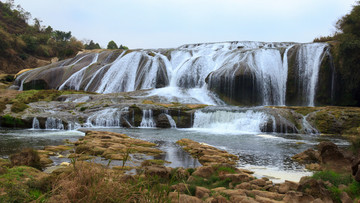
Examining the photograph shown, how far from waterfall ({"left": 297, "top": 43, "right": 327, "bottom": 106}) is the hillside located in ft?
134

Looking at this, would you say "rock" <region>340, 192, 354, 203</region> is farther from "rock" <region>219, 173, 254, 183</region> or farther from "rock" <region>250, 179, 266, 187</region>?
"rock" <region>219, 173, 254, 183</region>

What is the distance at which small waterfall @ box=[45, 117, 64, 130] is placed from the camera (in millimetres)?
19703

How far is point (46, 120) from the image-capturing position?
19750mm

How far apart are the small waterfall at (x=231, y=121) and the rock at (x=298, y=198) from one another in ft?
48.6

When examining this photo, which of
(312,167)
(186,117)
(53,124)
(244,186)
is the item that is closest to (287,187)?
(244,186)

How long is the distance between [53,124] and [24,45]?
42.9 meters

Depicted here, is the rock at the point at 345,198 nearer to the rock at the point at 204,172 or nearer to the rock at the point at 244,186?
the rock at the point at 244,186

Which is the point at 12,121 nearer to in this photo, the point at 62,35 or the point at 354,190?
the point at 354,190

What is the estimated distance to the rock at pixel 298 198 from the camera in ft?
17.8

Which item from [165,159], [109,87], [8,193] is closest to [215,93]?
[109,87]

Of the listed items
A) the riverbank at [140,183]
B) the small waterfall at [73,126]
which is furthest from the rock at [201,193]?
the small waterfall at [73,126]

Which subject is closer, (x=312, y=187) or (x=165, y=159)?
(x=312, y=187)

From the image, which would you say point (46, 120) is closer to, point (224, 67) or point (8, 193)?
point (8, 193)

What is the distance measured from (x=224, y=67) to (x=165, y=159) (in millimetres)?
23613
